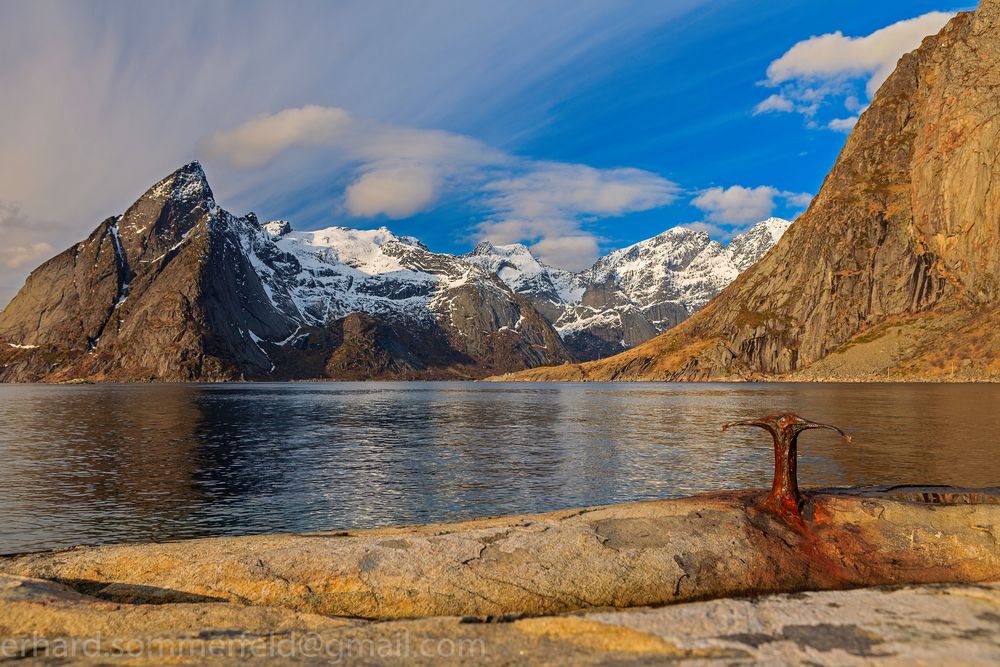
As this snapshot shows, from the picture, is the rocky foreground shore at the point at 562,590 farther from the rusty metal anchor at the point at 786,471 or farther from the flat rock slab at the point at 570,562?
the rusty metal anchor at the point at 786,471

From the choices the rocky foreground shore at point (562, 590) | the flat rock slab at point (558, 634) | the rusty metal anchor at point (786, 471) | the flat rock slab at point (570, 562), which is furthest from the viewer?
the rusty metal anchor at point (786, 471)

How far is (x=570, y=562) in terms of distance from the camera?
8969 mm

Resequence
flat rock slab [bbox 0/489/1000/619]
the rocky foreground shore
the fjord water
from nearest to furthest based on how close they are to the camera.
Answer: the rocky foreground shore, flat rock slab [bbox 0/489/1000/619], the fjord water

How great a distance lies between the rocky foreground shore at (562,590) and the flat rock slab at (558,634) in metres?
0.03

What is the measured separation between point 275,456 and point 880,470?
38.2 metres

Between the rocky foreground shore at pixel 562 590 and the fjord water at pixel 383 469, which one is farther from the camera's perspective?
the fjord water at pixel 383 469

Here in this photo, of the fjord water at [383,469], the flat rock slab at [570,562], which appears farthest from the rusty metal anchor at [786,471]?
the fjord water at [383,469]

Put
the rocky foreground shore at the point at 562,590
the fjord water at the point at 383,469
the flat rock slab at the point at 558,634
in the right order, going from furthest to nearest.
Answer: the fjord water at the point at 383,469, the rocky foreground shore at the point at 562,590, the flat rock slab at the point at 558,634

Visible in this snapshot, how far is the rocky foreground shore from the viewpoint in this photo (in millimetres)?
6641

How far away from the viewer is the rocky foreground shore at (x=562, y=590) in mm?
6641

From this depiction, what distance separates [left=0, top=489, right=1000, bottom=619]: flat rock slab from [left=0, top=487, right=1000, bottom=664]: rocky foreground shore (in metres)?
0.03

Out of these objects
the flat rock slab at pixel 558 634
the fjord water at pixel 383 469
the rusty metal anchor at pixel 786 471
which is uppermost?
the rusty metal anchor at pixel 786 471

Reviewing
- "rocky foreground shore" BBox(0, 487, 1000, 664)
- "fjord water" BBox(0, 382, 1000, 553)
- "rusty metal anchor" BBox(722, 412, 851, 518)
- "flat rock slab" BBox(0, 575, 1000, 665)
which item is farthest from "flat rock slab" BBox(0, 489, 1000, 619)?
"fjord water" BBox(0, 382, 1000, 553)

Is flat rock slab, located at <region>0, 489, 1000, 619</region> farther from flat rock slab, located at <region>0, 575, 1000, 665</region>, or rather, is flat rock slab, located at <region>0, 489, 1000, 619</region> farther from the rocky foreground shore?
flat rock slab, located at <region>0, 575, 1000, 665</region>
